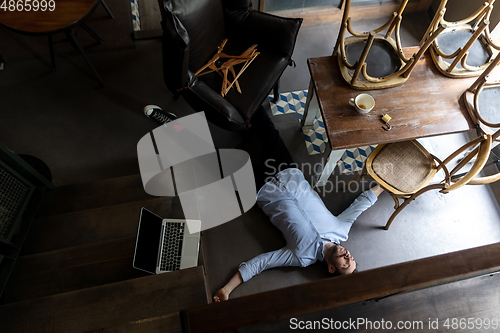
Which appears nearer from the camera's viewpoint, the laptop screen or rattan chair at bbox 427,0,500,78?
the laptop screen

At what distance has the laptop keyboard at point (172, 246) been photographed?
6.90 feet

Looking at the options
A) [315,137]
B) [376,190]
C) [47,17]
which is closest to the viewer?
[47,17]

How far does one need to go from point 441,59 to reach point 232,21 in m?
1.68

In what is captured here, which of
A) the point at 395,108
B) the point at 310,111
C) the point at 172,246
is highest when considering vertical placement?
the point at 395,108

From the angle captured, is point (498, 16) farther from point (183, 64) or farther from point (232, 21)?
point (183, 64)

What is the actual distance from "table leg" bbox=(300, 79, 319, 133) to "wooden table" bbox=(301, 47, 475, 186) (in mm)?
261

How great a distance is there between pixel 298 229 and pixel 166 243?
3.19 feet

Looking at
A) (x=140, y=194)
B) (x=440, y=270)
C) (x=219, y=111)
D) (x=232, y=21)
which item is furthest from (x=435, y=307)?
(x=232, y=21)

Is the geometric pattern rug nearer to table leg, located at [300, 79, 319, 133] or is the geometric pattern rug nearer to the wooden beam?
table leg, located at [300, 79, 319, 133]

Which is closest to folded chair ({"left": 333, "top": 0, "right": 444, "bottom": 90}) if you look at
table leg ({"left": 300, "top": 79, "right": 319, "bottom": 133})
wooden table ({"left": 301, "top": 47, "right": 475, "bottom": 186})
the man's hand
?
wooden table ({"left": 301, "top": 47, "right": 475, "bottom": 186})

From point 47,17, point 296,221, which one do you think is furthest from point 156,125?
point 296,221

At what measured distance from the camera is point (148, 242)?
1.98 meters

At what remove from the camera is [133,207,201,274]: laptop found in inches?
77.2

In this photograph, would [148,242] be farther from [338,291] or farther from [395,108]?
[395,108]
